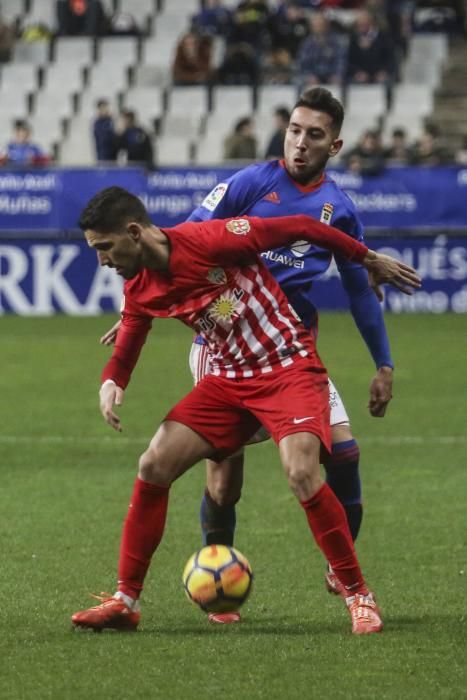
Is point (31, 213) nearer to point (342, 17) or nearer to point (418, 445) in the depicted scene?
point (342, 17)

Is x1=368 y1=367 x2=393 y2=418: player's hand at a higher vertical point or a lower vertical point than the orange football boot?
higher

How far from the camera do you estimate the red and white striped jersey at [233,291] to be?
5918 mm

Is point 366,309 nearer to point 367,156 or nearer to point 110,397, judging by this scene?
point 110,397

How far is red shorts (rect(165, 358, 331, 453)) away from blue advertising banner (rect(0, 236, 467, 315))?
14.9 metres

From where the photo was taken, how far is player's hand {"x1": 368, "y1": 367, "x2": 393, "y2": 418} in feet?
21.4

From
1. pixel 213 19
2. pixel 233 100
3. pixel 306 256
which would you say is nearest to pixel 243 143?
pixel 233 100

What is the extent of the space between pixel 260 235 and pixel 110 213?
56 cm

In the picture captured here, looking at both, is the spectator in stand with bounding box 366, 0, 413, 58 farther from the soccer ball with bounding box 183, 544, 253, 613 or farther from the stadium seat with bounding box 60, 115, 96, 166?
the soccer ball with bounding box 183, 544, 253, 613

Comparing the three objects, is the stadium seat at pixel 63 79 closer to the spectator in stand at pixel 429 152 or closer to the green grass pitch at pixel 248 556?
the spectator in stand at pixel 429 152

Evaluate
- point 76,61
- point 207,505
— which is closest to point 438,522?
point 207,505

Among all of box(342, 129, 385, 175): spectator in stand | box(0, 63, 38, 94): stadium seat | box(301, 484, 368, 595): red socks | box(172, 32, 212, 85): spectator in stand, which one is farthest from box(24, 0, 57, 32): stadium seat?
box(301, 484, 368, 595): red socks

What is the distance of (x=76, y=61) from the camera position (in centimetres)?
2822

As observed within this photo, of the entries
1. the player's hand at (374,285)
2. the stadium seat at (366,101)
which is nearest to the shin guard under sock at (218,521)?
the player's hand at (374,285)

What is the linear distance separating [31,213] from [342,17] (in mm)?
8324
